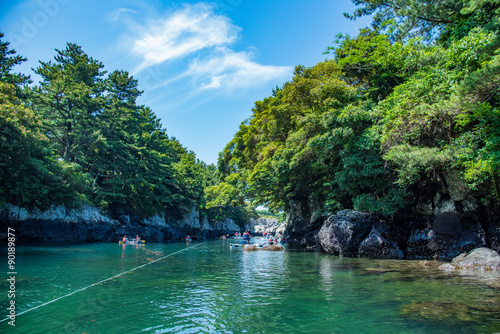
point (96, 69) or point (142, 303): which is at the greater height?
point (96, 69)

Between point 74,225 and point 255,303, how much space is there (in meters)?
30.1

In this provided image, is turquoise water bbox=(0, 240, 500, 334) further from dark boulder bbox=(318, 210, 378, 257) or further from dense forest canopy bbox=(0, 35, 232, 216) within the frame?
dense forest canopy bbox=(0, 35, 232, 216)

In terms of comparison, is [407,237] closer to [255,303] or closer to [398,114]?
[398,114]

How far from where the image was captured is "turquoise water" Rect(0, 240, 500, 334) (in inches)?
200

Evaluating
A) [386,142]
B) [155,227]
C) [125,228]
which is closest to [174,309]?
[386,142]

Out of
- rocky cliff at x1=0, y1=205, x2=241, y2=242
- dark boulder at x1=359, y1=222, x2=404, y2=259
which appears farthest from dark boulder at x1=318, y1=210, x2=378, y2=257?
rocky cliff at x1=0, y1=205, x2=241, y2=242

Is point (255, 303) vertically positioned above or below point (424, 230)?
below

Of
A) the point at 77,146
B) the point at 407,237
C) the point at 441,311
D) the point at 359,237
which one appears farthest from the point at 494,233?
the point at 77,146

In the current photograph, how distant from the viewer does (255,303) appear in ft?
22.0

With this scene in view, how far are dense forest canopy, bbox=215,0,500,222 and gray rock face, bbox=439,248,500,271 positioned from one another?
8.95 feet

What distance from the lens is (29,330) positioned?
16.1 ft

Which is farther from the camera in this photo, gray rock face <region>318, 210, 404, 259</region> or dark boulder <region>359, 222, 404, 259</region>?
gray rock face <region>318, 210, 404, 259</region>

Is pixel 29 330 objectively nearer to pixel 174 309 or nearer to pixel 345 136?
pixel 174 309

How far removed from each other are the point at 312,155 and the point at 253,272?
11.7 meters
